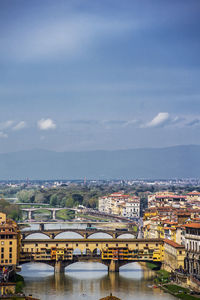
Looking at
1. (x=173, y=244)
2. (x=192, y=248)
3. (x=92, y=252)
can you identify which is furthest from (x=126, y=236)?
(x=192, y=248)

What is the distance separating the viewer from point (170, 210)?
76938mm

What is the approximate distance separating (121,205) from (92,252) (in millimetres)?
66158

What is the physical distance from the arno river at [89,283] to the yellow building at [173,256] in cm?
150

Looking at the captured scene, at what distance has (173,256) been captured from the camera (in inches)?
2067

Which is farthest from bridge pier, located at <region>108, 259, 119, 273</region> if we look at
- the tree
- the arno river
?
the tree

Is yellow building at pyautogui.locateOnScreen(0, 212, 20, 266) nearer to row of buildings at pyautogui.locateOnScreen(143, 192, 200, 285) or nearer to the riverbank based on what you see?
the riverbank

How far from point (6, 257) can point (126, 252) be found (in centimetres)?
1025

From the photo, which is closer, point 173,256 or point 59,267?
point 173,256

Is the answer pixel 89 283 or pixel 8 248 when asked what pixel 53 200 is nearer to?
pixel 8 248

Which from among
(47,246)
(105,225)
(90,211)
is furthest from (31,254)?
(90,211)

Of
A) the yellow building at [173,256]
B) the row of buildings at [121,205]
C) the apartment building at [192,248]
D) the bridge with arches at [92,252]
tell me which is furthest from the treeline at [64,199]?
the apartment building at [192,248]

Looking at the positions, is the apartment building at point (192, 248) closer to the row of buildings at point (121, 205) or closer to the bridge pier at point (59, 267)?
the bridge pier at point (59, 267)

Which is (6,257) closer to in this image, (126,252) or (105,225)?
(126,252)

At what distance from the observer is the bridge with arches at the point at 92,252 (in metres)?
54.8
